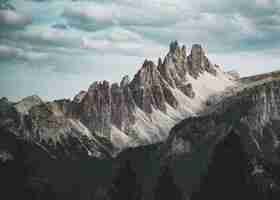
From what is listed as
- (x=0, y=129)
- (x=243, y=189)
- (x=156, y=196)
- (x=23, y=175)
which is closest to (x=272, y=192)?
(x=243, y=189)

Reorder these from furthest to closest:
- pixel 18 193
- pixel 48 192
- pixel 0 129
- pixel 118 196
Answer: pixel 0 129
pixel 118 196
pixel 48 192
pixel 18 193

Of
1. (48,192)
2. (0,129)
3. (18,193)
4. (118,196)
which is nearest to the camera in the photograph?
(18,193)

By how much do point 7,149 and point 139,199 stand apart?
17.8m

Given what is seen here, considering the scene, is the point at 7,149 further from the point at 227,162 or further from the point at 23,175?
the point at 227,162

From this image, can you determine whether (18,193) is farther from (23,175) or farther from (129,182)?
(129,182)

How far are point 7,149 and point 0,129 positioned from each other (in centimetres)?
6480

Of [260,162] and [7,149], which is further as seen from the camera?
[260,162]

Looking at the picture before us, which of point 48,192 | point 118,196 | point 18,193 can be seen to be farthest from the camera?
point 118,196

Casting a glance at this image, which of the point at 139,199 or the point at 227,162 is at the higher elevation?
the point at 227,162

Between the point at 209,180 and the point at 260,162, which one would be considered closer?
the point at 209,180

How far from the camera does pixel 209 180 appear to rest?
174ft

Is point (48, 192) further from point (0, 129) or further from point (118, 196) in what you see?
point (0, 129)

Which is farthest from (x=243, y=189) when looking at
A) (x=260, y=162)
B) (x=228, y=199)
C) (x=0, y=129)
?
(x=0, y=129)

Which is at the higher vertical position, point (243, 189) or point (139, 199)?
point (243, 189)
